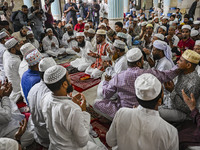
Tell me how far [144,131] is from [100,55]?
2.87 metres

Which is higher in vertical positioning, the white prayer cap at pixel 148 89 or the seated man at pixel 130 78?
the white prayer cap at pixel 148 89

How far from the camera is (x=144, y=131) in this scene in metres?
1.12

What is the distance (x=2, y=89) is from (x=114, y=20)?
4.59m

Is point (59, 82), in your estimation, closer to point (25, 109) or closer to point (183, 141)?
point (183, 141)

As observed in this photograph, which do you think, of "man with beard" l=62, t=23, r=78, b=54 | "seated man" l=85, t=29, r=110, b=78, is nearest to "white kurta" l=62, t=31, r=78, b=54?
"man with beard" l=62, t=23, r=78, b=54

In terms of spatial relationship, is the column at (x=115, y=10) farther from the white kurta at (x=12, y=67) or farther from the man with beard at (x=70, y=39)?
the white kurta at (x=12, y=67)

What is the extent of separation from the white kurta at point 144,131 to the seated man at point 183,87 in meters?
1.01

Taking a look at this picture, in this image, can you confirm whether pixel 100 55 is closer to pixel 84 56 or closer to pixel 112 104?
pixel 84 56

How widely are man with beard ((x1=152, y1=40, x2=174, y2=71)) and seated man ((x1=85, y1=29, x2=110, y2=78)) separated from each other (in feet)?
4.01

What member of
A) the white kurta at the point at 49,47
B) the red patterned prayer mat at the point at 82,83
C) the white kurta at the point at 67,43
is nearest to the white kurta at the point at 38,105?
the red patterned prayer mat at the point at 82,83

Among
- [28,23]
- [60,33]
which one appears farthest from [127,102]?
[60,33]

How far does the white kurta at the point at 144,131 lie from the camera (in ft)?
3.64

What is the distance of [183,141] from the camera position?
165cm

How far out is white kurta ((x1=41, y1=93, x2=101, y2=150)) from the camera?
1201mm
